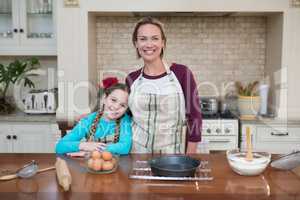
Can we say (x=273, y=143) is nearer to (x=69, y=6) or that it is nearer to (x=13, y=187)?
(x=69, y=6)

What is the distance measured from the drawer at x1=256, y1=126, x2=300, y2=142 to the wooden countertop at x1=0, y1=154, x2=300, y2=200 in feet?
5.76

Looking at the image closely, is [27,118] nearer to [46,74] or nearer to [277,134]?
[46,74]

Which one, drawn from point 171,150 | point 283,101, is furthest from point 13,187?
point 283,101

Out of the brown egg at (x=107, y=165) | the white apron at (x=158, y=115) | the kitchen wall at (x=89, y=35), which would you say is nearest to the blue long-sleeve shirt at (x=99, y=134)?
the white apron at (x=158, y=115)

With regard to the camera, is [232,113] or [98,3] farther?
[232,113]

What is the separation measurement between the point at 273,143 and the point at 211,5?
1338mm

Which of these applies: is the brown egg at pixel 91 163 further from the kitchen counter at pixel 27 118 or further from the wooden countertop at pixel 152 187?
the kitchen counter at pixel 27 118

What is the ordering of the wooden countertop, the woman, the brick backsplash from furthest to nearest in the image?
the brick backsplash
the woman
the wooden countertop

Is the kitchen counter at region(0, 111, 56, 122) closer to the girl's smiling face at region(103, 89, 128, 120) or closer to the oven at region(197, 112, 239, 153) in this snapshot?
the oven at region(197, 112, 239, 153)

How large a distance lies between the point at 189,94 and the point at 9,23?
2260mm

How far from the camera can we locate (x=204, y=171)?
5.35 feet

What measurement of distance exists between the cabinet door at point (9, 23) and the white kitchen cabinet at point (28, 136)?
0.79 meters

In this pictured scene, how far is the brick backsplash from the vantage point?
3.81m

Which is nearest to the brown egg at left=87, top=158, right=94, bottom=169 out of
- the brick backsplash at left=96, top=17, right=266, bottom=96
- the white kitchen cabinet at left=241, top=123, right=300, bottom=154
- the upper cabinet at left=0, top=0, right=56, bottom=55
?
the white kitchen cabinet at left=241, top=123, right=300, bottom=154
